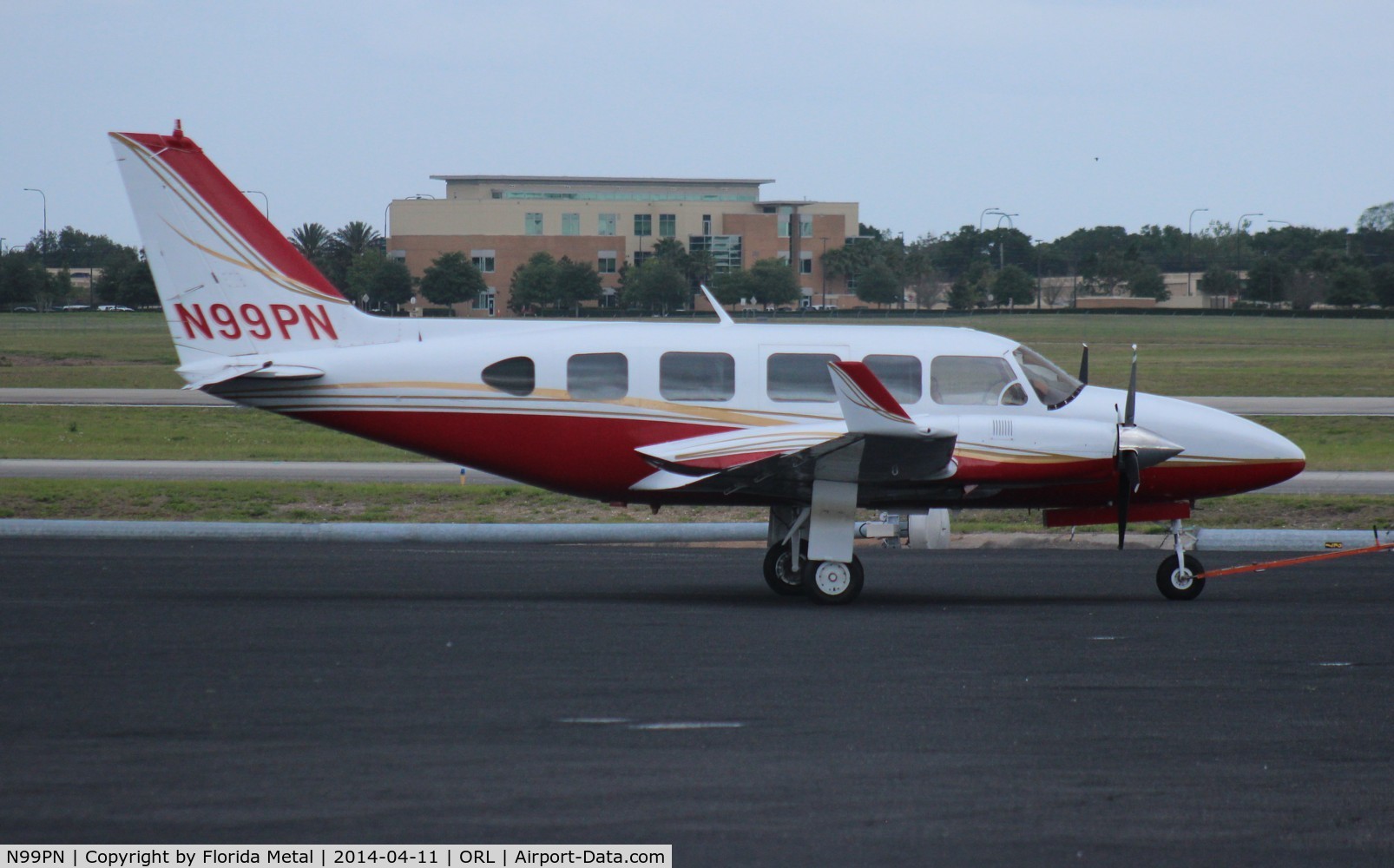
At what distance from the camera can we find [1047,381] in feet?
47.2

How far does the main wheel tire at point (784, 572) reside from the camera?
14430 millimetres

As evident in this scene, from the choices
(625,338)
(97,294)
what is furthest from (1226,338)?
(97,294)

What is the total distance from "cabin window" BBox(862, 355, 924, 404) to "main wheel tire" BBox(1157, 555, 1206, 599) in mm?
2975

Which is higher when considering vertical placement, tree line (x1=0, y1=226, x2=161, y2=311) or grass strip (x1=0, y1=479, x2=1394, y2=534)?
tree line (x1=0, y1=226, x2=161, y2=311)

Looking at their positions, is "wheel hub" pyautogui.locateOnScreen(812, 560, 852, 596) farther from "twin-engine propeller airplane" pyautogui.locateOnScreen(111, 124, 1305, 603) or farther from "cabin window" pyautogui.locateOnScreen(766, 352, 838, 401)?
"cabin window" pyautogui.locateOnScreen(766, 352, 838, 401)

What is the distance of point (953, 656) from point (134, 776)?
5997 mm

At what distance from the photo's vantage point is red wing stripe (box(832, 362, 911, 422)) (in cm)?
1246

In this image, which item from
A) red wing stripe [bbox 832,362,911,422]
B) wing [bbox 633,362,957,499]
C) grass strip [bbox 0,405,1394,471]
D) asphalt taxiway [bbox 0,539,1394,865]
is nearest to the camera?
asphalt taxiway [bbox 0,539,1394,865]

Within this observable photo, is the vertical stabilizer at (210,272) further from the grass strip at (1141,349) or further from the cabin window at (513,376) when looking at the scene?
the grass strip at (1141,349)

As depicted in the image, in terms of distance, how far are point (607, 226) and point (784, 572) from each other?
88.3 m

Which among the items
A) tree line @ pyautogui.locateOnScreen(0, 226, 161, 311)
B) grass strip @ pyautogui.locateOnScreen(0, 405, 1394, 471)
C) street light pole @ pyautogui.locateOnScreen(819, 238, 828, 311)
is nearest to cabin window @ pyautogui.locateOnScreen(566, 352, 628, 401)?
grass strip @ pyautogui.locateOnScreen(0, 405, 1394, 471)

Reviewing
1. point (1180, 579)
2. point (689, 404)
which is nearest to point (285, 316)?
point (689, 404)

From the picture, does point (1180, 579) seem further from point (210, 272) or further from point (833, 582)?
point (210, 272)

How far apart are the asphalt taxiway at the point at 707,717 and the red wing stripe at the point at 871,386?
187cm
